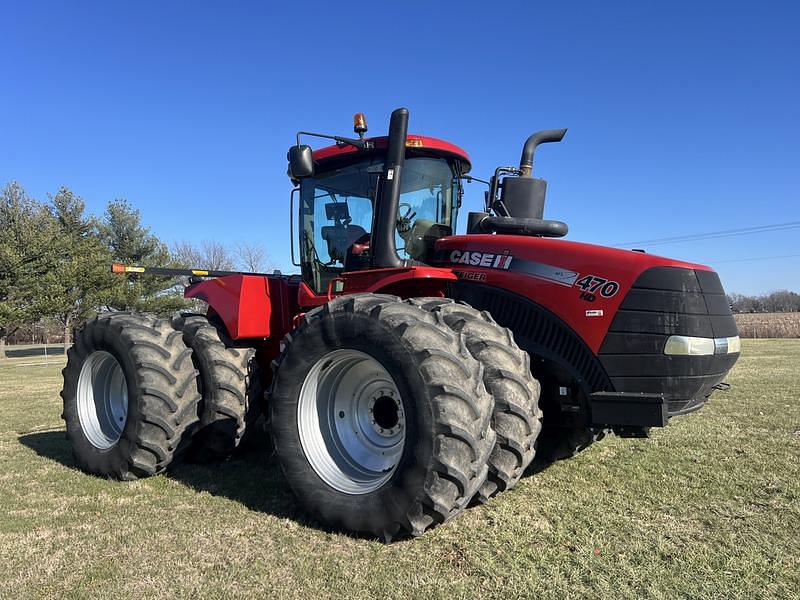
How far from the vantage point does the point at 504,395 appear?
3.39m

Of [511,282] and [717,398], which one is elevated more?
→ [511,282]

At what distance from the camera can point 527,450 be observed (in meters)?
3.52

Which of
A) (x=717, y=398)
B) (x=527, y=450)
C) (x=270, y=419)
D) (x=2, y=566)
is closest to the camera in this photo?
(x=2, y=566)

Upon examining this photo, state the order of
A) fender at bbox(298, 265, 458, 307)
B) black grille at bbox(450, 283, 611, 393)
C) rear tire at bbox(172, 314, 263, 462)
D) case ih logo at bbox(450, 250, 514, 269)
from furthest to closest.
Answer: rear tire at bbox(172, 314, 263, 462) → fender at bbox(298, 265, 458, 307) → case ih logo at bbox(450, 250, 514, 269) → black grille at bbox(450, 283, 611, 393)

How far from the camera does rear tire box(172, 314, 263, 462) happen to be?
491 cm

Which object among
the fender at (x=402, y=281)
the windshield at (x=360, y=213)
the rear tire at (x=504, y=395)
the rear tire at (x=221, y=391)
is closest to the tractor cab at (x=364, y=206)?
the windshield at (x=360, y=213)

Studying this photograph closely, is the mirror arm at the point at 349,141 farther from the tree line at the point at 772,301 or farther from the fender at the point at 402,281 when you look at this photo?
the tree line at the point at 772,301

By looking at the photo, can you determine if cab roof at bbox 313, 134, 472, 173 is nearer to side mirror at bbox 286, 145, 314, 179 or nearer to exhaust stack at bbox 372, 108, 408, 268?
exhaust stack at bbox 372, 108, 408, 268

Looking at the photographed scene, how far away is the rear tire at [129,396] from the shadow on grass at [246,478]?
1.08ft

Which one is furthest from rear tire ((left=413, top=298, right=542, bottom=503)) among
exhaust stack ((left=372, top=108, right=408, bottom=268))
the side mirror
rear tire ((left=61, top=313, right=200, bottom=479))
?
rear tire ((left=61, top=313, right=200, bottom=479))

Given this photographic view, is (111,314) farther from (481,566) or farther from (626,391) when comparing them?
(626,391)

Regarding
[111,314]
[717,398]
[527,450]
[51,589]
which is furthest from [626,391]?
[717,398]

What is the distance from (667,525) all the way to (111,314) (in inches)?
193

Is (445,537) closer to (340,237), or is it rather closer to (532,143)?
(340,237)
